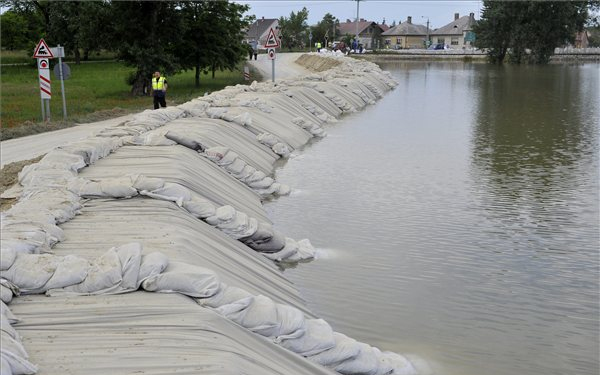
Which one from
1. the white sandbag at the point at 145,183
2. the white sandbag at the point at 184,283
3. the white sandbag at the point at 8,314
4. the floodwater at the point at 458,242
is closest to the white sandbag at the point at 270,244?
the floodwater at the point at 458,242

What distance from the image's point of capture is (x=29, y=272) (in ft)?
22.1

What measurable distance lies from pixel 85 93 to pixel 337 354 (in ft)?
99.3

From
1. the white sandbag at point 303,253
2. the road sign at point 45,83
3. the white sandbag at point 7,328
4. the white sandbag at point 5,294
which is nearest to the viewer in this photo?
the white sandbag at point 7,328

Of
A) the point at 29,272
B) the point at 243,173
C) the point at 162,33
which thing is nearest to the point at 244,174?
the point at 243,173

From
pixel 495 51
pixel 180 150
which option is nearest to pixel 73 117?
pixel 180 150

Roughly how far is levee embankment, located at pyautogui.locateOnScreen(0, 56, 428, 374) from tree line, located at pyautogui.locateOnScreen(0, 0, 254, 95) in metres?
19.0

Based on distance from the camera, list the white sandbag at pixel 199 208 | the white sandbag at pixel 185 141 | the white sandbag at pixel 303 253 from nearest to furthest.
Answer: the white sandbag at pixel 199 208
the white sandbag at pixel 303 253
the white sandbag at pixel 185 141

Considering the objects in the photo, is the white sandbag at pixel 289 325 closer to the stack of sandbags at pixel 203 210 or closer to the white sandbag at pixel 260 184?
the stack of sandbags at pixel 203 210

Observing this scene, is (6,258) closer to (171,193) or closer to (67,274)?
(67,274)

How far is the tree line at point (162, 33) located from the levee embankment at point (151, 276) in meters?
19.0

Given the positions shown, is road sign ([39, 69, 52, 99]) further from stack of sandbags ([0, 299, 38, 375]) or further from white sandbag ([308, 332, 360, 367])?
stack of sandbags ([0, 299, 38, 375])

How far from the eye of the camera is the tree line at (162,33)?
105 ft

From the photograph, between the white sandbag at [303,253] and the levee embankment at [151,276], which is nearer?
the levee embankment at [151,276]

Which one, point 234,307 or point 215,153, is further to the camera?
point 215,153
